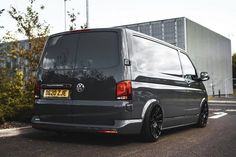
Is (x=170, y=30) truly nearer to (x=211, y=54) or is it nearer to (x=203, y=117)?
(x=211, y=54)

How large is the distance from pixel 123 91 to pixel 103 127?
0.65 meters

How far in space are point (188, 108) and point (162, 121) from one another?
5.21ft

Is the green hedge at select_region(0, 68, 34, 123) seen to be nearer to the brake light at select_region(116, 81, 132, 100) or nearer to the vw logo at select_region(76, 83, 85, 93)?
the vw logo at select_region(76, 83, 85, 93)

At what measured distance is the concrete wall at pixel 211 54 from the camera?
4182 cm

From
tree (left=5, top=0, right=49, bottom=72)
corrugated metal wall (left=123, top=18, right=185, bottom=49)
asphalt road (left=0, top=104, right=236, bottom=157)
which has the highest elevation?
corrugated metal wall (left=123, top=18, right=185, bottom=49)

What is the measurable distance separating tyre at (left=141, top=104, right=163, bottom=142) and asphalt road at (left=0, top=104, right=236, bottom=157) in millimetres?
138

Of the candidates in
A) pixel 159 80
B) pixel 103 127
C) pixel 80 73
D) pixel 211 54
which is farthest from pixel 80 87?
pixel 211 54

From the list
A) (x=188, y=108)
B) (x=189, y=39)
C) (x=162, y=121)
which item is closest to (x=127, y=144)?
(x=162, y=121)

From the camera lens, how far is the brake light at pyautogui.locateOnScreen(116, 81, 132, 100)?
6.17 m

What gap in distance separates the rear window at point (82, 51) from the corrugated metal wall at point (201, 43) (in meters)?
32.1

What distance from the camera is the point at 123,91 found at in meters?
6.18

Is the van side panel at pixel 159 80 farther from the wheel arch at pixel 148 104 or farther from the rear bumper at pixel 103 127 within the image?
the rear bumper at pixel 103 127

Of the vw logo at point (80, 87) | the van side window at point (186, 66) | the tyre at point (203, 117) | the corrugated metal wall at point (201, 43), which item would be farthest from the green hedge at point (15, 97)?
the corrugated metal wall at point (201, 43)

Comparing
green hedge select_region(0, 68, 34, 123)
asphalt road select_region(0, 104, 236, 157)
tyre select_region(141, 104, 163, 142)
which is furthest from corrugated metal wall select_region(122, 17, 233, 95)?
tyre select_region(141, 104, 163, 142)
